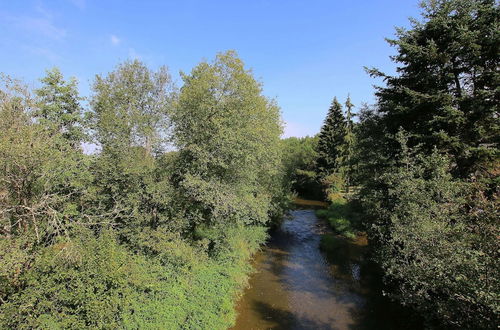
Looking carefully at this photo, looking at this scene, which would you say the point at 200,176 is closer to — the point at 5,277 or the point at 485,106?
the point at 5,277

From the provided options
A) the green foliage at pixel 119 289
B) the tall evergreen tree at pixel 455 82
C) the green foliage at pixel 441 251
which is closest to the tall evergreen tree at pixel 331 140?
the tall evergreen tree at pixel 455 82

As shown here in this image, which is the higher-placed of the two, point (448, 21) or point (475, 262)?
point (448, 21)

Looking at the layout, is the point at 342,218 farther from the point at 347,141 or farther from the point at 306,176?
the point at 306,176

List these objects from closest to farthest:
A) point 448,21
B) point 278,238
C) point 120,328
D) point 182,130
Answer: point 120,328, point 448,21, point 182,130, point 278,238

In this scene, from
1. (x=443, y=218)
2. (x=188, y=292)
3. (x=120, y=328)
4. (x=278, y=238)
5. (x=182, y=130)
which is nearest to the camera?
(x=120, y=328)

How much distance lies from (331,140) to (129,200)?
37.7m

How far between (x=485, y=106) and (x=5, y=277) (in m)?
21.7

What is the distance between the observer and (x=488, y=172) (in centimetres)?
1459

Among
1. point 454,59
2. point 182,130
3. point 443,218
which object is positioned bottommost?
point 443,218

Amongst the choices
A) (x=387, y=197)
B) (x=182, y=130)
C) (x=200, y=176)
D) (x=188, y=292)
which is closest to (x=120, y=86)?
(x=182, y=130)

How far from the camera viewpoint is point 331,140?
4503cm

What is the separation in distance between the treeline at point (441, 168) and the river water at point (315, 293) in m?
1.62

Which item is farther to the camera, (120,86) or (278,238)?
(278,238)

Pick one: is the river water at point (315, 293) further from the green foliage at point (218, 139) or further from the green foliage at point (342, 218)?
the green foliage at point (218, 139)
